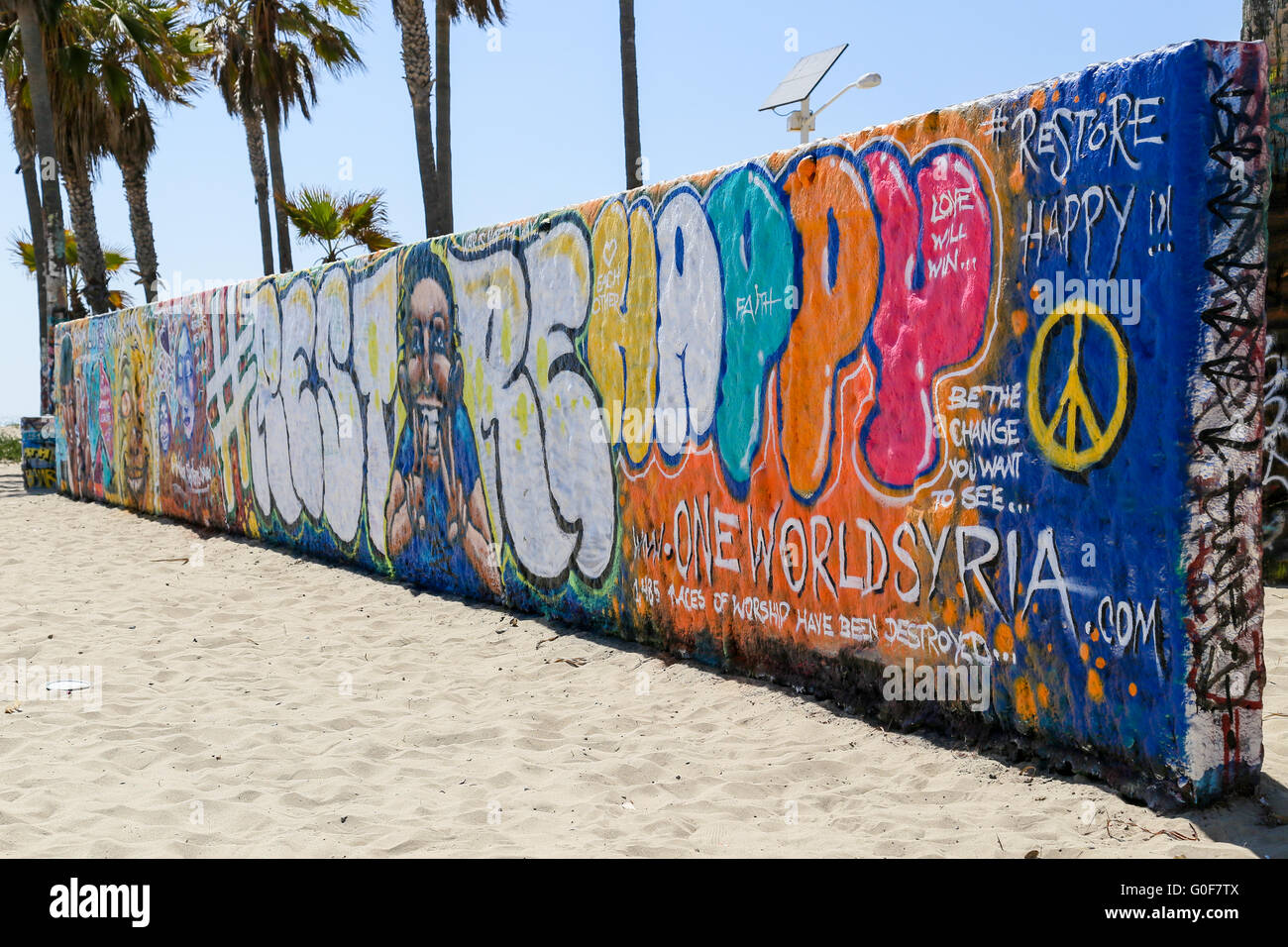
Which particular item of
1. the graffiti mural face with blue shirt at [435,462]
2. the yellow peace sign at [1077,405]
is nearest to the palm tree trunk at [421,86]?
the graffiti mural face with blue shirt at [435,462]

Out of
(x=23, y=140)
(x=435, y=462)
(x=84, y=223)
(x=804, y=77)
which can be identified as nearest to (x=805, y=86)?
(x=804, y=77)

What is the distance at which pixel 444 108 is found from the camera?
56.6ft

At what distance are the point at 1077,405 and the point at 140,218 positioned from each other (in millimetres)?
23465

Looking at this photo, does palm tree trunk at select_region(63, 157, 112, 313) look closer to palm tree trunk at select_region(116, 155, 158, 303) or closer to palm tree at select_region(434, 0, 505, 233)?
palm tree trunk at select_region(116, 155, 158, 303)

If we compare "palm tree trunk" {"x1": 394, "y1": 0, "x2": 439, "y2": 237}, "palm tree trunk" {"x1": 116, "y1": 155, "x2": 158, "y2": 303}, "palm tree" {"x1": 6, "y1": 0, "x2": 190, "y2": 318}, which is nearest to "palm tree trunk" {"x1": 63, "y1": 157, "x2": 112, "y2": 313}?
"palm tree" {"x1": 6, "y1": 0, "x2": 190, "y2": 318}

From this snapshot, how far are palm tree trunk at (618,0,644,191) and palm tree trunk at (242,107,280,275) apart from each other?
10.9 meters

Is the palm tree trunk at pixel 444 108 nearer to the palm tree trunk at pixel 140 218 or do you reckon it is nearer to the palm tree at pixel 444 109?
the palm tree at pixel 444 109

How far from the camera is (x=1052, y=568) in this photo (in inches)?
150

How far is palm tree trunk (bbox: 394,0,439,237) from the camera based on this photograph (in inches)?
671

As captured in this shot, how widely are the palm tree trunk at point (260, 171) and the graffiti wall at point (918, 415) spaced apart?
17065 mm

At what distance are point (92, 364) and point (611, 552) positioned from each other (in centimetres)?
Answer: 1107
